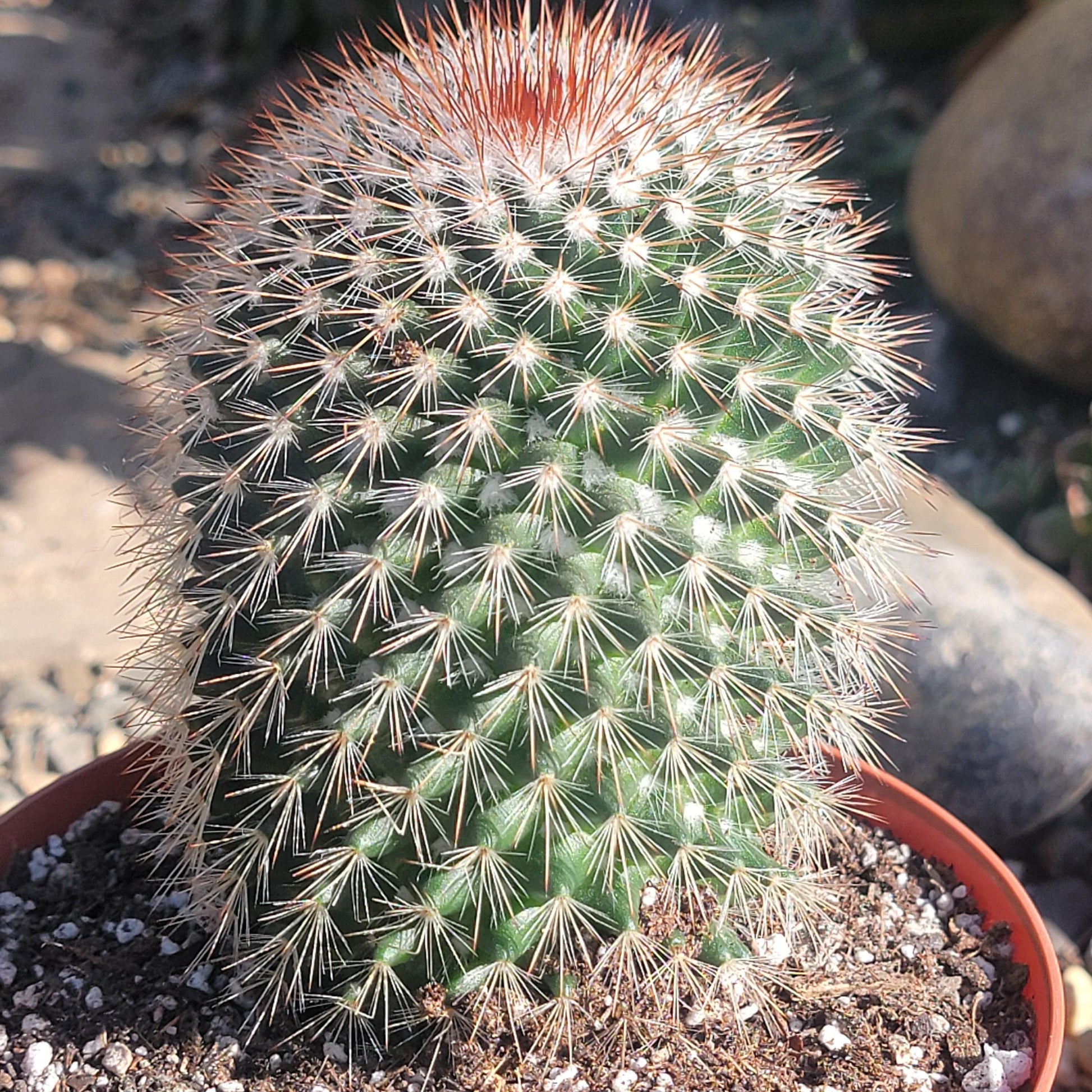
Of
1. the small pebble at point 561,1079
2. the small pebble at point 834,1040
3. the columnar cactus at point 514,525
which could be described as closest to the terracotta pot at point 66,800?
the columnar cactus at point 514,525

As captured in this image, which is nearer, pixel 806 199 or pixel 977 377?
pixel 806 199

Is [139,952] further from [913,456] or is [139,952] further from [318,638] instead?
[913,456]

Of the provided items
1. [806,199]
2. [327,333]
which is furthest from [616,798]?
[806,199]

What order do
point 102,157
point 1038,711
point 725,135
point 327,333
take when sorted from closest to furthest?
point 327,333 → point 725,135 → point 1038,711 → point 102,157

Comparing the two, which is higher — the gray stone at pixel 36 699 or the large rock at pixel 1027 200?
the large rock at pixel 1027 200

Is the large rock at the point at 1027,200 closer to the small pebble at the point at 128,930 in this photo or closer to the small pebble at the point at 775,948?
the small pebble at the point at 775,948

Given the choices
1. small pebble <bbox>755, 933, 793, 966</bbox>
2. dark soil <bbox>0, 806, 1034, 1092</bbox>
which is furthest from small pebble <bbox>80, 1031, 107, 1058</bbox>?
small pebble <bbox>755, 933, 793, 966</bbox>
